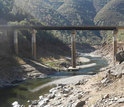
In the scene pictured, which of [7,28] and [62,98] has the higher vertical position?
[7,28]

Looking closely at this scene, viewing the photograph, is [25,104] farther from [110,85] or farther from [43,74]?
[43,74]

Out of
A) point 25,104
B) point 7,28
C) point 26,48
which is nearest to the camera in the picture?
point 25,104

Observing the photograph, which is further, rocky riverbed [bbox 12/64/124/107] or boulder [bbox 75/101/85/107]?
boulder [bbox 75/101/85/107]

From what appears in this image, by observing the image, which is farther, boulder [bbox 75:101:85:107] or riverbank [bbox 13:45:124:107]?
boulder [bbox 75:101:85:107]

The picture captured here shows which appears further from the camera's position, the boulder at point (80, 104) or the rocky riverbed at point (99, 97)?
the boulder at point (80, 104)

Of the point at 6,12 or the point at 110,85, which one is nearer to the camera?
the point at 110,85

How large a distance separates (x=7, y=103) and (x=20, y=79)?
2655 centimetres

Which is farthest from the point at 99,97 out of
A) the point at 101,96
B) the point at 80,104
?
the point at 80,104

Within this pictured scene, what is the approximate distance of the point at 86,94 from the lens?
99.1ft

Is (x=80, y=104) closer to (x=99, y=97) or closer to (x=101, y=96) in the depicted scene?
(x=99, y=97)

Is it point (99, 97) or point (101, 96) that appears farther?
point (99, 97)

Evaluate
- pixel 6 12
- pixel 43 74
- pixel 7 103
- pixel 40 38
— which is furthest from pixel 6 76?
pixel 6 12

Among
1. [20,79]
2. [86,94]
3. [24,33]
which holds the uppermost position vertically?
[24,33]

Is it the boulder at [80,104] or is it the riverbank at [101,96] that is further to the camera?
the boulder at [80,104]
